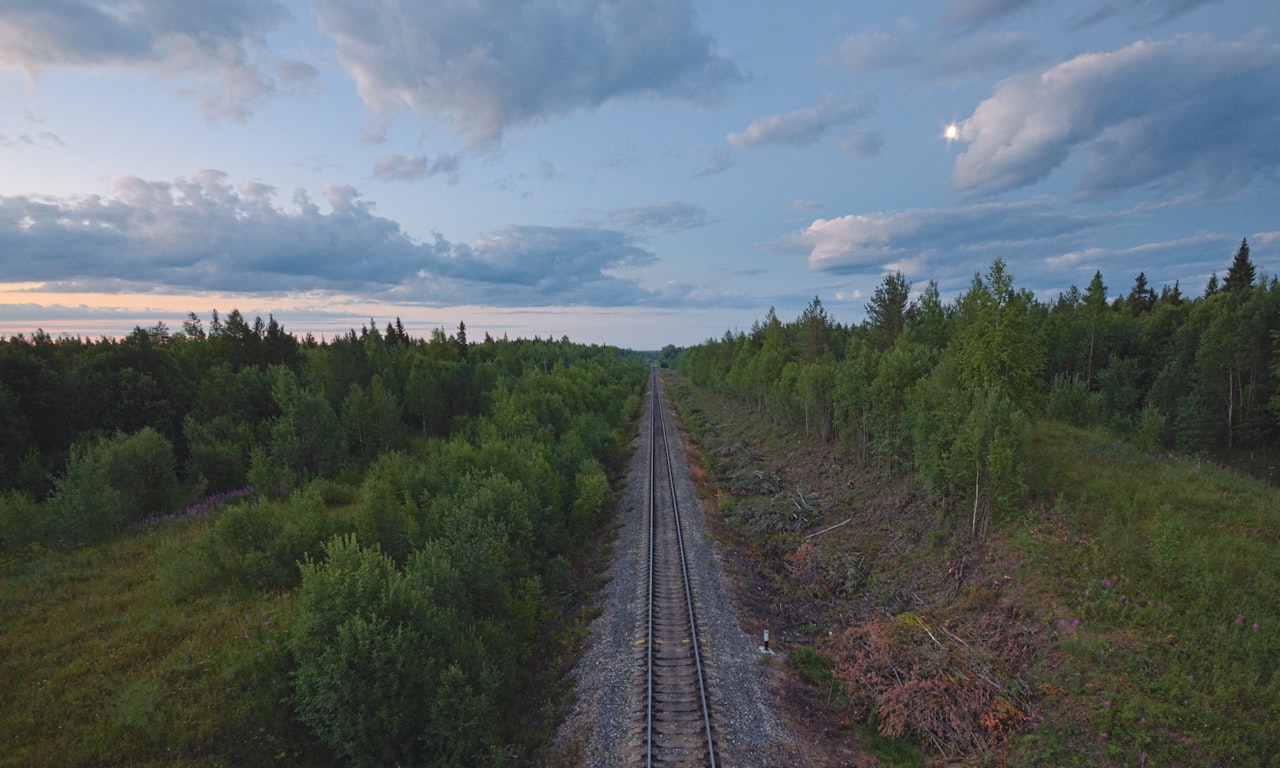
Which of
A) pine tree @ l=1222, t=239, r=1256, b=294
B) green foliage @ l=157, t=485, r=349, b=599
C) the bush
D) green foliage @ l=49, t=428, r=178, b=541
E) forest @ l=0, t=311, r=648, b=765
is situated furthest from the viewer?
pine tree @ l=1222, t=239, r=1256, b=294

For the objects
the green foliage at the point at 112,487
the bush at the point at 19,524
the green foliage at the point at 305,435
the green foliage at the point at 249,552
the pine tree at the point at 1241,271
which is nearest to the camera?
the green foliage at the point at 249,552

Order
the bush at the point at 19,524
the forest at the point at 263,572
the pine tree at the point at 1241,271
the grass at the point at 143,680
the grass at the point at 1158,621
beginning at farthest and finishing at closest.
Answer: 1. the pine tree at the point at 1241,271
2. the bush at the point at 19,524
3. the forest at the point at 263,572
4. the grass at the point at 143,680
5. the grass at the point at 1158,621

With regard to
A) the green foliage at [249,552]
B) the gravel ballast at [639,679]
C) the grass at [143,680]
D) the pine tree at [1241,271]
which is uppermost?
the pine tree at [1241,271]

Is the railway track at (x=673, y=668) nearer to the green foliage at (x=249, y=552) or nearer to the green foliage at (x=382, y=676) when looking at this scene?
the green foliage at (x=382, y=676)

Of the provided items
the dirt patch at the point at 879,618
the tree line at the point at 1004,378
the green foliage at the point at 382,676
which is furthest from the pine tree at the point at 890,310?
the green foliage at the point at 382,676

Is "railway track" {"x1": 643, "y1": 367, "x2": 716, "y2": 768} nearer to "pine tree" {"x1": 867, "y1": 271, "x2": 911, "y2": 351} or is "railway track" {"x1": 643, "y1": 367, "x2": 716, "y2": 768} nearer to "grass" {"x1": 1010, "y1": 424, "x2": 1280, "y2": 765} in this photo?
"grass" {"x1": 1010, "y1": 424, "x2": 1280, "y2": 765}

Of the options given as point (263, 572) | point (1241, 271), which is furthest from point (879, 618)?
point (1241, 271)

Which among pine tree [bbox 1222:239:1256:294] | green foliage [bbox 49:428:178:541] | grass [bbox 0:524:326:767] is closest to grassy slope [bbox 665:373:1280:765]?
grass [bbox 0:524:326:767]

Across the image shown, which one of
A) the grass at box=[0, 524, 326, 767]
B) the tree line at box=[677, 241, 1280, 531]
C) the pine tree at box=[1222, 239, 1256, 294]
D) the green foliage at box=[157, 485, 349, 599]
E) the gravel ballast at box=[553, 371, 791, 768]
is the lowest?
Result: the gravel ballast at box=[553, 371, 791, 768]
